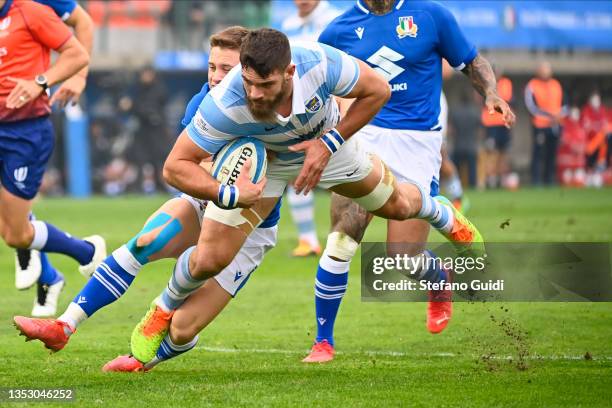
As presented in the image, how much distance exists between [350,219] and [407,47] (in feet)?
4.43

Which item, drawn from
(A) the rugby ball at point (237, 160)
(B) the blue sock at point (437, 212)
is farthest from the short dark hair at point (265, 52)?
(B) the blue sock at point (437, 212)

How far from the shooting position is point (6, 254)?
1429 centimetres

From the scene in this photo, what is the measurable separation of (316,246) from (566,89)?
19.8 metres

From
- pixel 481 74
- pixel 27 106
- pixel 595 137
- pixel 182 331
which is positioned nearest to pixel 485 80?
pixel 481 74

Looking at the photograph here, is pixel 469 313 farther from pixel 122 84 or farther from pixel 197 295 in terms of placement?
pixel 122 84

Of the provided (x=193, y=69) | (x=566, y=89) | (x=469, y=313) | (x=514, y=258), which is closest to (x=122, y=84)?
(x=193, y=69)

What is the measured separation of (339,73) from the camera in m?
6.35

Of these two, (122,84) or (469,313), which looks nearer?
(469,313)

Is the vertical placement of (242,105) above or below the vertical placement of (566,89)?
above

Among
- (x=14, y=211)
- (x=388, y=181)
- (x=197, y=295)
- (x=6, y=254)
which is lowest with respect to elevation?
(x=6, y=254)

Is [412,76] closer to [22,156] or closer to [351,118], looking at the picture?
[351,118]

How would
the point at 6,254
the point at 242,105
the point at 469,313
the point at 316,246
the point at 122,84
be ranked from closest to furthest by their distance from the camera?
1. the point at 242,105
2. the point at 469,313
3. the point at 316,246
4. the point at 6,254
5. the point at 122,84

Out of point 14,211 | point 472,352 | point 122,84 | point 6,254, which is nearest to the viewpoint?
point 472,352
